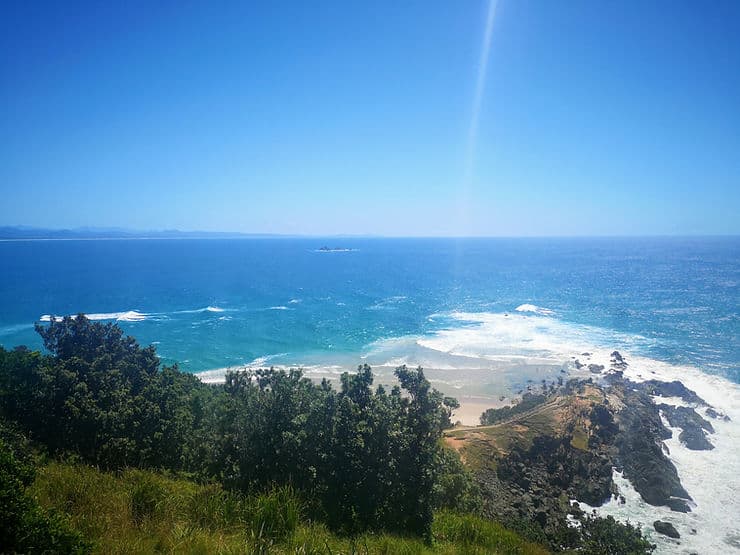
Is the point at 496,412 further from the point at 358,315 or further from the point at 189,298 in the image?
the point at 189,298

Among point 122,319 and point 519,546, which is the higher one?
point 519,546

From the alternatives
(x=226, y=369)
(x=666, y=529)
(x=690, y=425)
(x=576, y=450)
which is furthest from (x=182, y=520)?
(x=690, y=425)

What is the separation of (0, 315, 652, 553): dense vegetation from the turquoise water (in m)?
25.6

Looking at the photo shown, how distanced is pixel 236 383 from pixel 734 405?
4726 centimetres

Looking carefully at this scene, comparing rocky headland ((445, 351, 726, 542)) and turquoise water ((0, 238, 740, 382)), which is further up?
turquoise water ((0, 238, 740, 382))

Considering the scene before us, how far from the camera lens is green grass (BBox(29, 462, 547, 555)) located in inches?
280

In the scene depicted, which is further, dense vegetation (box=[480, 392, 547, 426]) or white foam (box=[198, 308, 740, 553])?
dense vegetation (box=[480, 392, 547, 426])

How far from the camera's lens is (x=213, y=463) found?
18.9 m

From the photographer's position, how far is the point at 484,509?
75.6 ft

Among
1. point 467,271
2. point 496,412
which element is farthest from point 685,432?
point 467,271

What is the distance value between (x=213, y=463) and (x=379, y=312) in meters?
59.3

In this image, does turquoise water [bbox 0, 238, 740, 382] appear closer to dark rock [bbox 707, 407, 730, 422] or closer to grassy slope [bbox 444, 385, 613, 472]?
dark rock [bbox 707, 407, 730, 422]

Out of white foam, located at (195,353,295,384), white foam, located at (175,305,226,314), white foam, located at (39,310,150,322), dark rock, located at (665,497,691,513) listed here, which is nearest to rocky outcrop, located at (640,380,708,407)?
dark rock, located at (665,497,691,513)

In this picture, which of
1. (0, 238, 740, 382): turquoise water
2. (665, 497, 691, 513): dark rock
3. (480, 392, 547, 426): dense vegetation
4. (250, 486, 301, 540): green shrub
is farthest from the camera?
(0, 238, 740, 382): turquoise water
